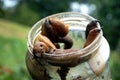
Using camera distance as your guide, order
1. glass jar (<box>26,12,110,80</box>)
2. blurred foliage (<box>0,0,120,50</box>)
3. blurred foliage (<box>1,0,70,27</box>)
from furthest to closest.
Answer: blurred foliage (<box>1,0,70,27</box>), blurred foliage (<box>0,0,120,50</box>), glass jar (<box>26,12,110,80</box>)

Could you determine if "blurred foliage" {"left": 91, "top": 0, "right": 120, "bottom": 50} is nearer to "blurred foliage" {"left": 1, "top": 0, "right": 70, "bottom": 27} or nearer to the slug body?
"blurred foliage" {"left": 1, "top": 0, "right": 70, "bottom": 27}

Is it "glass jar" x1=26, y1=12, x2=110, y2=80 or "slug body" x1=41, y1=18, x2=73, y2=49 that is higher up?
"slug body" x1=41, y1=18, x2=73, y2=49

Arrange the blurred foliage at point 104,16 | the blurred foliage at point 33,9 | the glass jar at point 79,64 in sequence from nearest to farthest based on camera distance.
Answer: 1. the glass jar at point 79,64
2. the blurred foliage at point 104,16
3. the blurred foliage at point 33,9

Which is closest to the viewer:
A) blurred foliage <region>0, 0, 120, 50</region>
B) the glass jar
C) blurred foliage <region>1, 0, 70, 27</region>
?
the glass jar

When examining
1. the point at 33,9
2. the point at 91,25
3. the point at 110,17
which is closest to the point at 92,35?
the point at 91,25

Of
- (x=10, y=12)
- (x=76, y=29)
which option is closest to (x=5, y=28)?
(x=10, y=12)

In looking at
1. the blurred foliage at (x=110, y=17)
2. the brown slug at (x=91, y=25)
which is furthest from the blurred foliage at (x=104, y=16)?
the brown slug at (x=91, y=25)

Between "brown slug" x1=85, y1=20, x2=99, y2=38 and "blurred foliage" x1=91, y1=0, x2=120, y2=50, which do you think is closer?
"brown slug" x1=85, y1=20, x2=99, y2=38

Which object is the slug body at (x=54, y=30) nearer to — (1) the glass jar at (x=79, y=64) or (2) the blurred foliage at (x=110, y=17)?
(1) the glass jar at (x=79, y=64)

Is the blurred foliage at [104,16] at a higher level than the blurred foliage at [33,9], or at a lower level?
lower

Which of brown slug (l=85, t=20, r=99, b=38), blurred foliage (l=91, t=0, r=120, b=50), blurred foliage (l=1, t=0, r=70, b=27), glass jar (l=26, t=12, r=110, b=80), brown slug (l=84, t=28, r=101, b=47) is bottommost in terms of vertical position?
glass jar (l=26, t=12, r=110, b=80)

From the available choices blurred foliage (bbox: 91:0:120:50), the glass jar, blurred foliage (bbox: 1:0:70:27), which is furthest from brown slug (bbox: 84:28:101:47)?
blurred foliage (bbox: 1:0:70:27)
